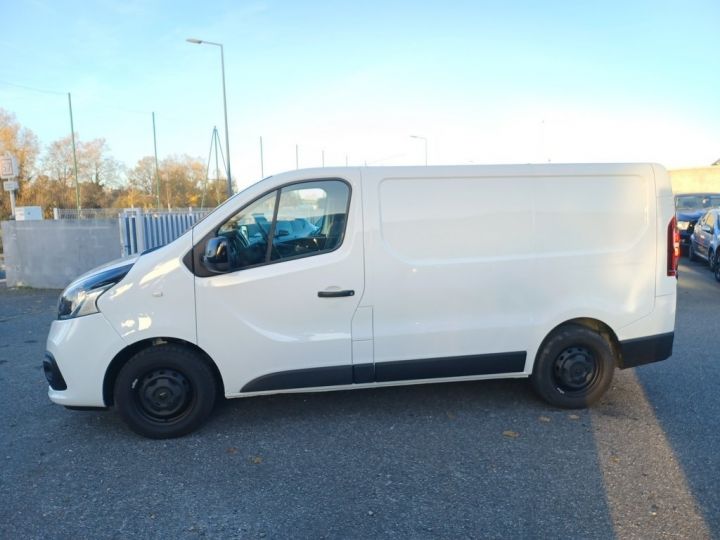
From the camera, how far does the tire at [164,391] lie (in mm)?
3936

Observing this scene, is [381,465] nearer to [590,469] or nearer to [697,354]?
[590,469]

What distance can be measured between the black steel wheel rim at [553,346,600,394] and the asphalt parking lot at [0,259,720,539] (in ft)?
0.72

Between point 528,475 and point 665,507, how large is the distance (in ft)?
2.48

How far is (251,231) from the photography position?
4.07 metres

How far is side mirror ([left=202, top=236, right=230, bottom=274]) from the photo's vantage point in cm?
384

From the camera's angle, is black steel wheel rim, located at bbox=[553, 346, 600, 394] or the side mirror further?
black steel wheel rim, located at bbox=[553, 346, 600, 394]

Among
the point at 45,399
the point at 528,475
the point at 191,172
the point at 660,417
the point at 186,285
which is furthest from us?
the point at 191,172

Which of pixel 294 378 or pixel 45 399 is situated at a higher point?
pixel 294 378

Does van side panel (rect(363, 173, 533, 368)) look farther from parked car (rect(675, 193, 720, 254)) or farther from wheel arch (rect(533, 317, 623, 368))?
parked car (rect(675, 193, 720, 254))

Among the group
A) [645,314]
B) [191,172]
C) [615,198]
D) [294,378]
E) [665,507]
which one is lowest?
[665,507]

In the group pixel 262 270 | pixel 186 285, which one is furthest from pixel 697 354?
pixel 186 285

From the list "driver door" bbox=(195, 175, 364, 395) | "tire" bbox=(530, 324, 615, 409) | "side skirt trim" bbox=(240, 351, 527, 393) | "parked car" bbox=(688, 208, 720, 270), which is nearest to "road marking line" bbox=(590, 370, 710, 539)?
"tire" bbox=(530, 324, 615, 409)

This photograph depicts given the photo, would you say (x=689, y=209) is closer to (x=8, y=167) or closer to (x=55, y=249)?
(x=55, y=249)

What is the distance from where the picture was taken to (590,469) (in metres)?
3.50
